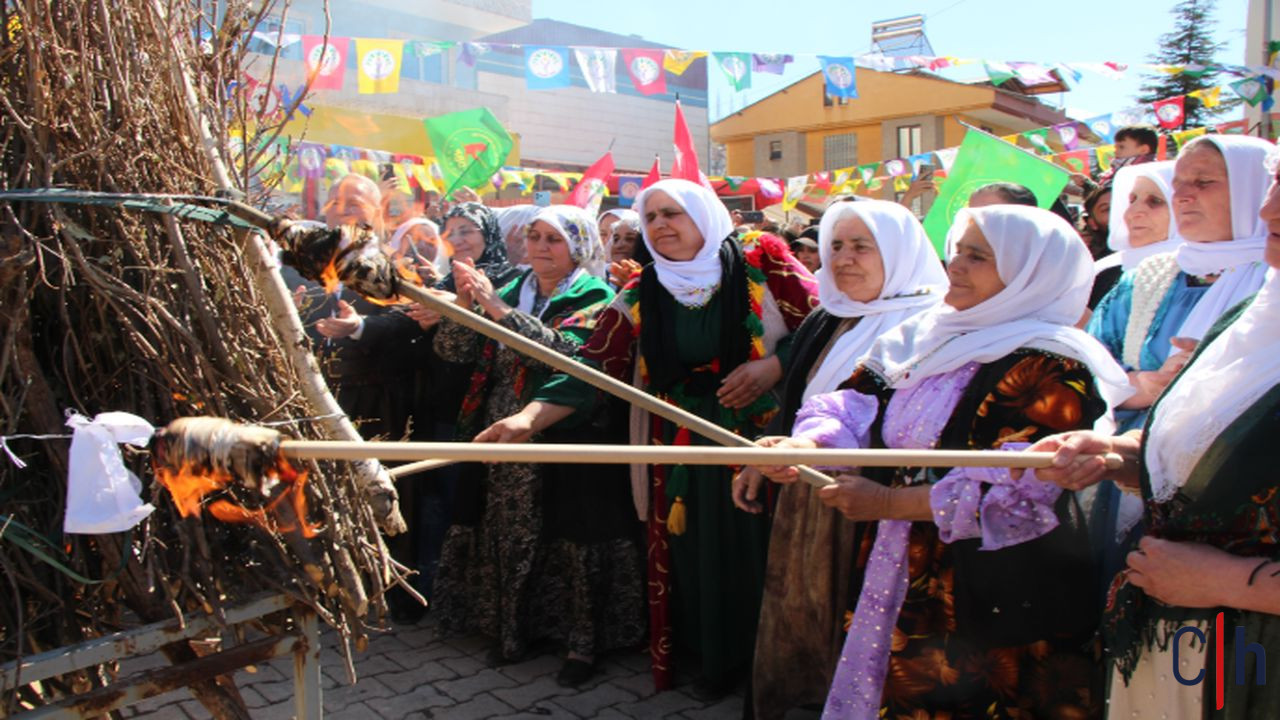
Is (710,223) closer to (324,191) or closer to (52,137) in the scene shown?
(52,137)

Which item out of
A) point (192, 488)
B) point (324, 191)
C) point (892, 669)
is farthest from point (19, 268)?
point (324, 191)

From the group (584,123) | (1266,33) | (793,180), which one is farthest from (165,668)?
(584,123)

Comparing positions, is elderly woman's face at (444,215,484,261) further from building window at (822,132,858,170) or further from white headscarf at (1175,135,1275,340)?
building window at (822,132,858,170)

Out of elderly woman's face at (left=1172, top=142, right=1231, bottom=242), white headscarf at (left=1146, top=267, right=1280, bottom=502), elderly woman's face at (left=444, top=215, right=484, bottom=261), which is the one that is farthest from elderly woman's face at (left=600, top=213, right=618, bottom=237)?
white headscarf at (left=1146, top=267, right=1280, bottom=502)

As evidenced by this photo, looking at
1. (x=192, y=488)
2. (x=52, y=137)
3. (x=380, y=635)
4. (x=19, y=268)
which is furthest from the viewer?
(x=380, y=635)

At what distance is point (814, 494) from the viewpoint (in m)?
2.92

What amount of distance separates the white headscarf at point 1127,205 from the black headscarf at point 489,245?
2530 mm

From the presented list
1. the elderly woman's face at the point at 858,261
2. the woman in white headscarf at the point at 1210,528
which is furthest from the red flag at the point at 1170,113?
the woman in white headscarf at the point at 1210,528

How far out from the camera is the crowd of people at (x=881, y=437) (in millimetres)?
1786

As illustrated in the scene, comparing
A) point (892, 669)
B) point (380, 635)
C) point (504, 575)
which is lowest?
point (380, 635)

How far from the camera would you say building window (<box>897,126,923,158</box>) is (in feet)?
99.7

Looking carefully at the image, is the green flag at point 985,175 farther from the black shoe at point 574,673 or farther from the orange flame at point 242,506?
the orange flame at point 242,506

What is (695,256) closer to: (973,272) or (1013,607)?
(973,272)

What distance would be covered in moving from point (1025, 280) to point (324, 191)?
11.9m
